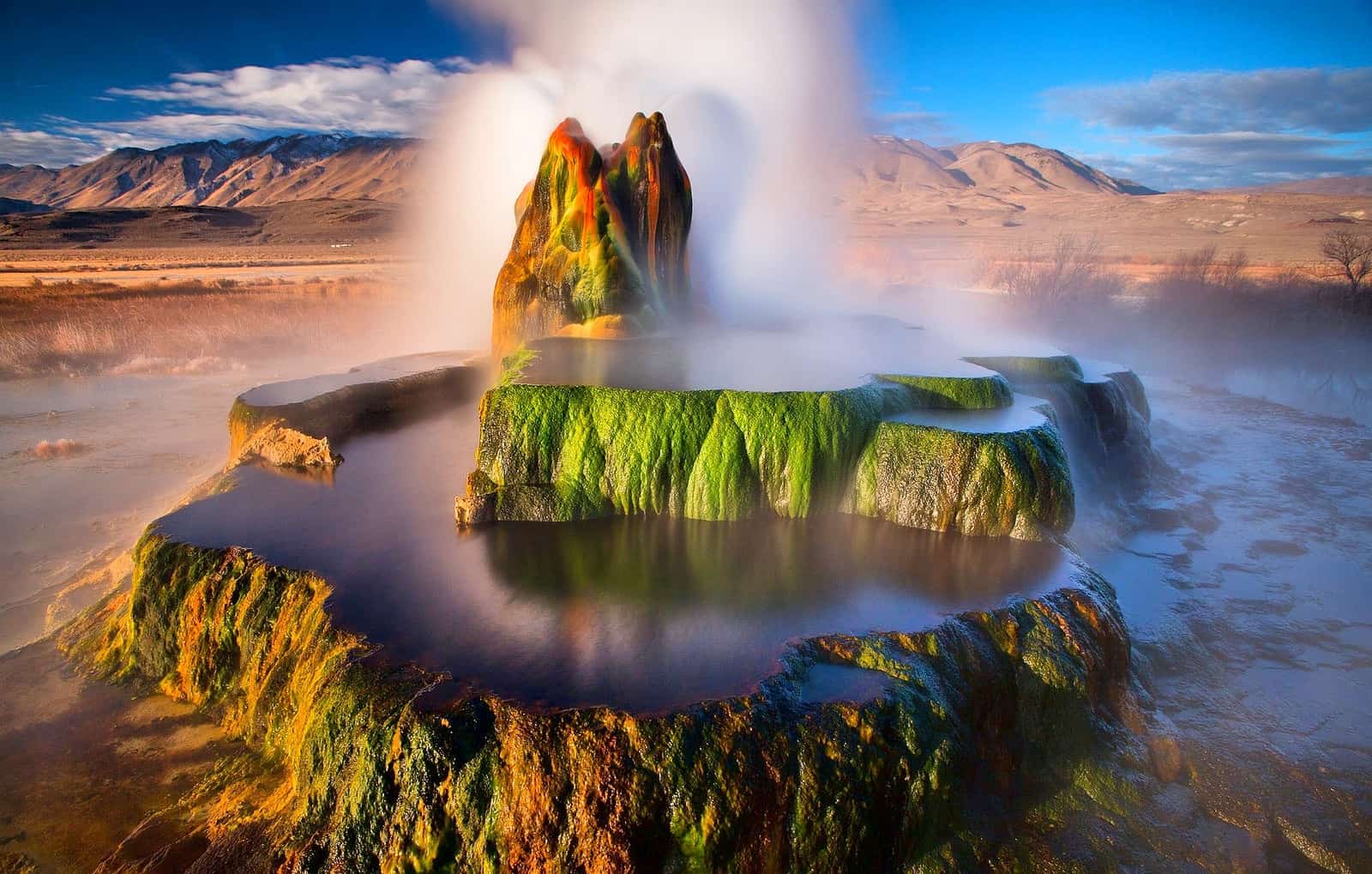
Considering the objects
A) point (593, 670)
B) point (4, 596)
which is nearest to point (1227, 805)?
point (593, 670)

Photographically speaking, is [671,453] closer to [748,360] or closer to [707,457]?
[707,457]

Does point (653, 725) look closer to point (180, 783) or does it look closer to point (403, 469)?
point (180, 783)

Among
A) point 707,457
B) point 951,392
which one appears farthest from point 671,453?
point 951,392

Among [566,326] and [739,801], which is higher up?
[566,326]

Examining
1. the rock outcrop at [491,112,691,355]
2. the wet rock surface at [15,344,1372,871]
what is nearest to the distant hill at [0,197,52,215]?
the rock outcrop at [491,112,691,355]

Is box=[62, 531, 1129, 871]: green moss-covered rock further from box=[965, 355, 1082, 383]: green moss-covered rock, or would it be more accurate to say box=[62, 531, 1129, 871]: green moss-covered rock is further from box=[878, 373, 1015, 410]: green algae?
box=[965, 355, 1082, 383]: green moss-covered rock

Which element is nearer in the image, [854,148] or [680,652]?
[680,652]
